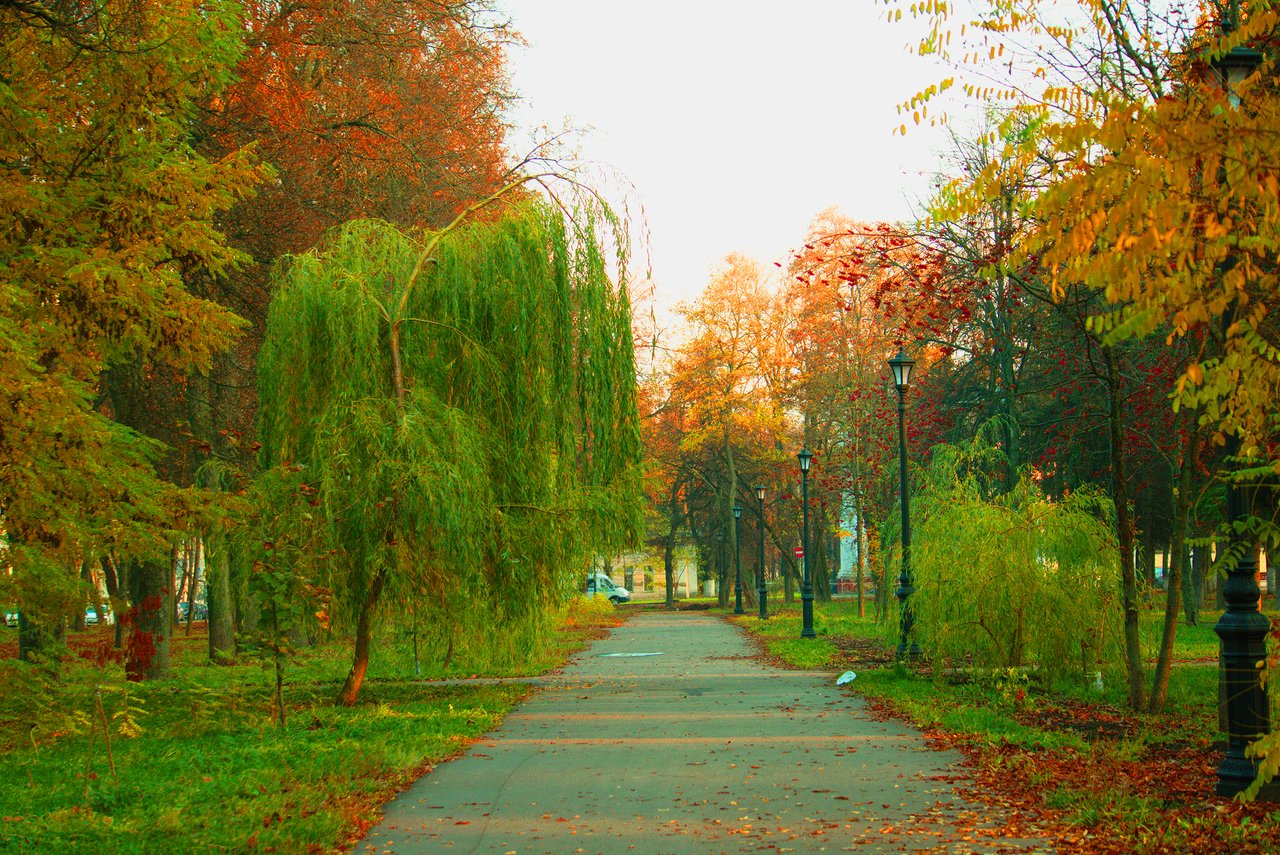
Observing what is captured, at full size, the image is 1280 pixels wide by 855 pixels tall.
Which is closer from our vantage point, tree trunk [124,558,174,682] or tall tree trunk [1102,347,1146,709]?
tall tree trunk [1102,347,1146,709]

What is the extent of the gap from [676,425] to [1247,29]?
50.0 metres

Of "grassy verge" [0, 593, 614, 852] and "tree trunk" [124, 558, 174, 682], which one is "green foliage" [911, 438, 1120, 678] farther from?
"tree trunk" [124, 558, 174, 682]

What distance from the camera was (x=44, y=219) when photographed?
40.2 ft

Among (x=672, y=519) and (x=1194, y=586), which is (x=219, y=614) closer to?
(x=1194, y=586)

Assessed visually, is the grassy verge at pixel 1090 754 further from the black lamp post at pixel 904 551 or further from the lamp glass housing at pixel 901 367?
the lamp glass housing at pixel 901 367

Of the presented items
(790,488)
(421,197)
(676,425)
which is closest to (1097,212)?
(421,197)

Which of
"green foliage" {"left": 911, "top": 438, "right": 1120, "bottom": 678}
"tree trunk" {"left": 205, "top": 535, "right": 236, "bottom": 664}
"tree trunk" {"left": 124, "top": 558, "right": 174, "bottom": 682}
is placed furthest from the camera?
"tree trunk" {"left": 205, "top": 535, "right": 236, "bottom": 664}

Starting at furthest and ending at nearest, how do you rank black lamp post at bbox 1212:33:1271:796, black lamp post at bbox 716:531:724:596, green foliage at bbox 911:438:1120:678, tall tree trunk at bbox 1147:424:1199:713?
1. black lamp post at bbox 716:531:724:596
2. green foliage at bbox 911:438:1120:678
3. tall tree trunk at bbox 1147:424:1199:713
4. black lamp post at bbox 1212:33:1271:796

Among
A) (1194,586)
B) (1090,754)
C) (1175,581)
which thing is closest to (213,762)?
(1090,754)

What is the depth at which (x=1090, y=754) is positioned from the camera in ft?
30.0

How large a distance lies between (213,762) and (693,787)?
13.4 feet

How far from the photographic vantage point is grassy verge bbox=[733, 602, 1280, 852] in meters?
6.60

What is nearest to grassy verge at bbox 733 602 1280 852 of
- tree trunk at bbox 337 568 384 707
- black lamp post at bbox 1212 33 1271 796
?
black lamp post at bbox 1212 33 1271 796

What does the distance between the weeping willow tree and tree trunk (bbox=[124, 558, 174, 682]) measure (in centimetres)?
525
